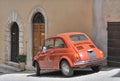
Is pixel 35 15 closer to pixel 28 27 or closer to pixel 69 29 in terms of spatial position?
pixel 28 27

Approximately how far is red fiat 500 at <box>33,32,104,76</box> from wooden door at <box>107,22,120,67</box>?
4.57ft

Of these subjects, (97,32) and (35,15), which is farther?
(35,15)

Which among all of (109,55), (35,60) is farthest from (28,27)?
(109,55)

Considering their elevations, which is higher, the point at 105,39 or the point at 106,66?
the point at 105,39

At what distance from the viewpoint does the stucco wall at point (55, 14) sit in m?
20.6

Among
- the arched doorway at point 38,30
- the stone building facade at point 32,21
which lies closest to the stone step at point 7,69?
the stone building facade at point 32,21

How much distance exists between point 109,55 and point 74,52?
308cm

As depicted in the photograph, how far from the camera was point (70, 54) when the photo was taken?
16734 millimetres

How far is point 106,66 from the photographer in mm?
19156

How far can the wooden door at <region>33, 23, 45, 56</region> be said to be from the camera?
24266 millimetres

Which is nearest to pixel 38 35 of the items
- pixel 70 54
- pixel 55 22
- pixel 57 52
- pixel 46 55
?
pixel 55 22

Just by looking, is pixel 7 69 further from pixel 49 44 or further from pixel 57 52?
pixel 57 52

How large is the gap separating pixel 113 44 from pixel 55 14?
492cm

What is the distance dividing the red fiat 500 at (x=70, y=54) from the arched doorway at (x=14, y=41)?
858 cm
